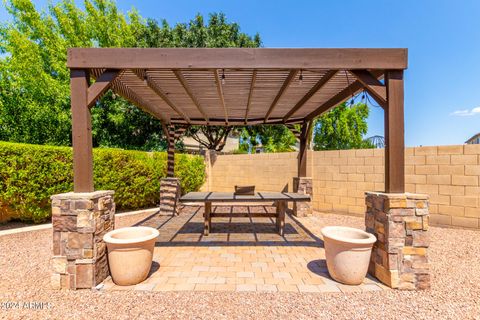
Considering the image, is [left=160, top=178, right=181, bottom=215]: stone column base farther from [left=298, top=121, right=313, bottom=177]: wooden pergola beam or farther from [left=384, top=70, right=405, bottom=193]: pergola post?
[left=384, top=70, right=405, bottom=193]: pergola post

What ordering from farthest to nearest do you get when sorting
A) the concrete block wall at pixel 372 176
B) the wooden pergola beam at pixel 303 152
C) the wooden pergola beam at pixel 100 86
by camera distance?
the wooden pergola beam at pixel 303 152 < the concrete block wall at pixel 372 176 < the wooden pergola beam at pixel 100 86

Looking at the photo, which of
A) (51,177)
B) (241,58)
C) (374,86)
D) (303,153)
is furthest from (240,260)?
(51,177)

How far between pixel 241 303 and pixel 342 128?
69.5 ft

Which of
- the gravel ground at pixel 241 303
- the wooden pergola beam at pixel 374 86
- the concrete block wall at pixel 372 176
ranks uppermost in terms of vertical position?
the wooden pergola beam at pixel 374 86

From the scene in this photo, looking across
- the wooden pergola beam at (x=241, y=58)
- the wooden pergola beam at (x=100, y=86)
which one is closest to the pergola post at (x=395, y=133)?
the wooden pergola beam at (x=241, y=58)

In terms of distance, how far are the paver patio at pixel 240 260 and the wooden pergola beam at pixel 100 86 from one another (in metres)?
2.29

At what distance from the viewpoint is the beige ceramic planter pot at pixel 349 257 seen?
9.03 ft

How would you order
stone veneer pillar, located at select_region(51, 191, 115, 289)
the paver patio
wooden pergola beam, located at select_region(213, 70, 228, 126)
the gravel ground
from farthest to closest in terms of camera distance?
wooden pergola beam, located at select_region(213, 70, 228, 126)
the paver patio
stone veneer pillar, located at select_region(51, 191, 115, 289)
the gravel ground

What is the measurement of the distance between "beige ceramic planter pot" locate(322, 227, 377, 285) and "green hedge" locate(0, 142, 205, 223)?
5.96m

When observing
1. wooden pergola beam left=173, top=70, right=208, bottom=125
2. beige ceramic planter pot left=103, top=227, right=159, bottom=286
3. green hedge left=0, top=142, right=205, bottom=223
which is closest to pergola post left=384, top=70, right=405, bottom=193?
wooden pergola beam left=173, top=70, right=208, bottom=125

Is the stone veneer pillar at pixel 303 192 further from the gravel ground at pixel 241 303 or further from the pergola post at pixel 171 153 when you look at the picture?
the pergola post at pixel 171 153

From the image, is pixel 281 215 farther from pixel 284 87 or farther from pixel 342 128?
pixel 342 128

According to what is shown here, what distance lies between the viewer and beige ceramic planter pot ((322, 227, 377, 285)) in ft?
9.03

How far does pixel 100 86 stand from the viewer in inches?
118
